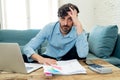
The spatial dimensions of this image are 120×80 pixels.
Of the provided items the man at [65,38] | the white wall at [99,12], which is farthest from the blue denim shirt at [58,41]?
the white wall at [99,12]

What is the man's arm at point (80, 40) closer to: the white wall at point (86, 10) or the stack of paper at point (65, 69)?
the stack of paper at point (65, 69)

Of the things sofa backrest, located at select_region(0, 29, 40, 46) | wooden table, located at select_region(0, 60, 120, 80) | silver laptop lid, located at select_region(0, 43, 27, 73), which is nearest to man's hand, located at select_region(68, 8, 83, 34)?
wooden table, located at select_region(0, 60, 120, 80)

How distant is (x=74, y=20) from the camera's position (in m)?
1.78

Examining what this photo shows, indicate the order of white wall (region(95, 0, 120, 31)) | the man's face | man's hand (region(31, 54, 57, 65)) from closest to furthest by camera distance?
man's hand (region(31, 54, 57, 65))
the man's face
white wall (region(95, 0, 120, 31))

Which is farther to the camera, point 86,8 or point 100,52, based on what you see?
point 86,8

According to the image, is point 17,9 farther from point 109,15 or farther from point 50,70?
point 50,70

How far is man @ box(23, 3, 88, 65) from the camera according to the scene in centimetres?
176

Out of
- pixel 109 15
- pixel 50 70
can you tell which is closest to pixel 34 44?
pixel 50 70

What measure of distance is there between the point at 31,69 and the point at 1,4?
3.30 m

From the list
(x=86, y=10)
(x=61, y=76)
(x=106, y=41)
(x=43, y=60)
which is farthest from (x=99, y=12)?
(x=61, y=76)

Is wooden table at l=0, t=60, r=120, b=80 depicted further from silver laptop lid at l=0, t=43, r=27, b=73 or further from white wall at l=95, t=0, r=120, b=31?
white wall at l=95, t=0, r=120, b=31

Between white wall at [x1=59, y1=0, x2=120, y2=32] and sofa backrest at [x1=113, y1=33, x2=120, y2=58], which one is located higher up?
white wall at [x1=59, y1=0, x2=120, y2=32]

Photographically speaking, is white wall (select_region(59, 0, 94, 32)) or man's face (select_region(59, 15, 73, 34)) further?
white wall (select_region(59, 0, 94, 32))

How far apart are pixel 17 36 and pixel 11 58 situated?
2362 mm
